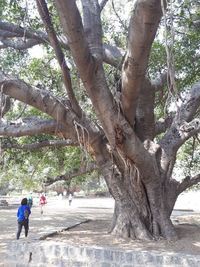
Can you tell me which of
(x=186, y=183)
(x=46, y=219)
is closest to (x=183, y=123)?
(x=186, y=183)

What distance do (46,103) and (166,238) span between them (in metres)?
3.76

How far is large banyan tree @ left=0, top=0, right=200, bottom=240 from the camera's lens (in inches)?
194

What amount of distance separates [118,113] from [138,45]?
1777 mm

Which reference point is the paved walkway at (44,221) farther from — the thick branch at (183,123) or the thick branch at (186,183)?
the thick branch at (183,123)

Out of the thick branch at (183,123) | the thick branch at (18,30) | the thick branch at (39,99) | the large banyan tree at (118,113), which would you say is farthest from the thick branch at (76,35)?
the thick branch at (183,123)

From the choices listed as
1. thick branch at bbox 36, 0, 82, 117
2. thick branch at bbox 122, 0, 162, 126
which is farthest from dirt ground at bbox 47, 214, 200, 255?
thick branch at bbox 36, 0, 82, 117

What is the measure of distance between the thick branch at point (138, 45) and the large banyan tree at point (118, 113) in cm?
1

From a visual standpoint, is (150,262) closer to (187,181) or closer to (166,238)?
(166,238)

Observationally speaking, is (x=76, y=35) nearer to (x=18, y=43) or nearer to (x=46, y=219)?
(x=18, y=43)


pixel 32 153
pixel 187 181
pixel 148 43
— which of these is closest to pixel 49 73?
pixel 32 153

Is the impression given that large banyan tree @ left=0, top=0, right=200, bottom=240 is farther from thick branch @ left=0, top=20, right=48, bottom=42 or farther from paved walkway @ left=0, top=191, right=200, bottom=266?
paved walkway @ left=0, top=191, right=200, bottom=266

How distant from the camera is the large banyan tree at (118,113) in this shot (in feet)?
16.2

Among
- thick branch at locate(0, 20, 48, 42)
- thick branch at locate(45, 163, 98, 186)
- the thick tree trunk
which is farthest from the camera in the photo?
thick branch at locate(45, 163, 98, 186)

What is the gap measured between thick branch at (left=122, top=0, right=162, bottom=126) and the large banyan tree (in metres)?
0.01
